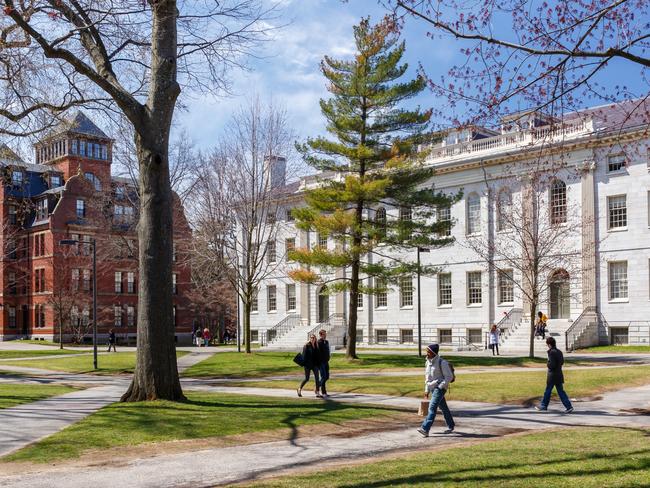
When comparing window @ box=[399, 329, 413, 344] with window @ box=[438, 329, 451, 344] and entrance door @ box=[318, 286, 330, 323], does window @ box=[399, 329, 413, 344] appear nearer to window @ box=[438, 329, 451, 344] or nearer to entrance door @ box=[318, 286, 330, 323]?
window @ box=[438, 329, 451, 344]

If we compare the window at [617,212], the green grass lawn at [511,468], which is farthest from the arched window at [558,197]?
the green grass lawn at [511,468]

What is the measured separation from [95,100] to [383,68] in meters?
17.2

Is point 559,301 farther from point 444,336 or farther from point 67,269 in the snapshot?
point 67,269

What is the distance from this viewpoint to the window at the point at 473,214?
49969 millimetres

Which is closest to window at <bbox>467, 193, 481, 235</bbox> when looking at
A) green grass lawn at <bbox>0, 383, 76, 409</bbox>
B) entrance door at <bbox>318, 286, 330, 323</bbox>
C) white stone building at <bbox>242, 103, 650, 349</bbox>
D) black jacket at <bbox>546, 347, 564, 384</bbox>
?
white stone building at <bbox>242, 103, 650, 349</bbox>

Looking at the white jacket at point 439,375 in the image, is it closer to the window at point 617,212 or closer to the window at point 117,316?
the window at point 617,212

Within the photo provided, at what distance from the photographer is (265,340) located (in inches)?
2370

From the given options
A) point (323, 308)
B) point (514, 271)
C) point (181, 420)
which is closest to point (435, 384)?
point (181, 420)

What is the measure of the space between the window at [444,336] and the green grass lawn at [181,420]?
109 feet

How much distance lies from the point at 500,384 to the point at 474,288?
2804cm

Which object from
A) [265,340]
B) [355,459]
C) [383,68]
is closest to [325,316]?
[265,340]

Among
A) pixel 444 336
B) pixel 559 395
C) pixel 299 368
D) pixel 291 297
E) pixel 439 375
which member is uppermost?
pixel 291 297

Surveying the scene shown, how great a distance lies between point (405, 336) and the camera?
5450 cm

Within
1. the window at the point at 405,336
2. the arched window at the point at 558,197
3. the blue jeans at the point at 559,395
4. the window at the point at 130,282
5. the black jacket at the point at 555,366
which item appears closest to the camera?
the blue jeans at the point at 559,395
